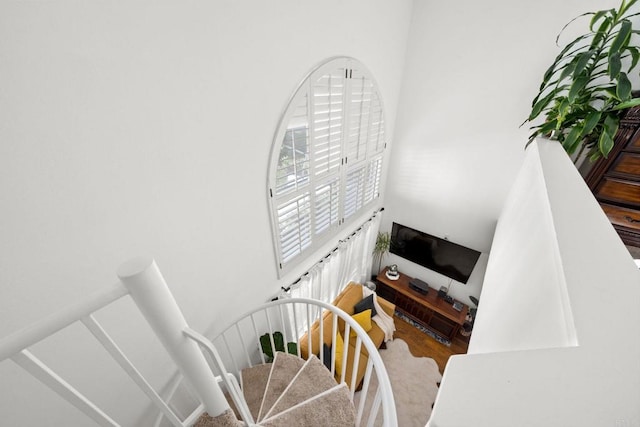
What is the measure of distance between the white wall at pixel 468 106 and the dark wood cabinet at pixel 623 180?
77cm

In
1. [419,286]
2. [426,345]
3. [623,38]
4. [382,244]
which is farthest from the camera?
[382,244]

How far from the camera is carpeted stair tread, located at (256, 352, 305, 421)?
1647 millimetres

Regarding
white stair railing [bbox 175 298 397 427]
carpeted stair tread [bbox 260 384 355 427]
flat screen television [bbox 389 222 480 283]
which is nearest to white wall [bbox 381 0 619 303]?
flat screen television [bbox 389 222 480 283]

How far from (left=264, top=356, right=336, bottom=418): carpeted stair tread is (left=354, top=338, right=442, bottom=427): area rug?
4.45 ft

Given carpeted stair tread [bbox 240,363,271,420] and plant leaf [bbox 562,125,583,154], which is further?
carpeted stair tread [bbox 240,363,271,420]

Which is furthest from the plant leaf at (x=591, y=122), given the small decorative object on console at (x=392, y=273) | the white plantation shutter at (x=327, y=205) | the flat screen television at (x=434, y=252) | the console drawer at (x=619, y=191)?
the small decorative object on console at (x=392, y=273)

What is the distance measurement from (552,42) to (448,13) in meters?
1.00

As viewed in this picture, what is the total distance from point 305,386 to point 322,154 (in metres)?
1.82

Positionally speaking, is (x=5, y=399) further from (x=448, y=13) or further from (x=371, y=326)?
(x=448, y=13)

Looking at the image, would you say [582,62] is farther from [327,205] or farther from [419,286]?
[419,286]

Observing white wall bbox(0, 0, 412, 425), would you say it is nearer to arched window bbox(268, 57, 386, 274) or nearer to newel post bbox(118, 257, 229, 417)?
arched window bbox(268, 57, 386, 274)

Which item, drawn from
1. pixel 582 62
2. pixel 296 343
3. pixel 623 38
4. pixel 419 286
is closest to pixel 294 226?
pixel 296 343

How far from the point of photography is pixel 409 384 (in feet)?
9.21

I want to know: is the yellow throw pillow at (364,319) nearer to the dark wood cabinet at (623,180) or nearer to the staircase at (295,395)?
the staircase at (295,395)
